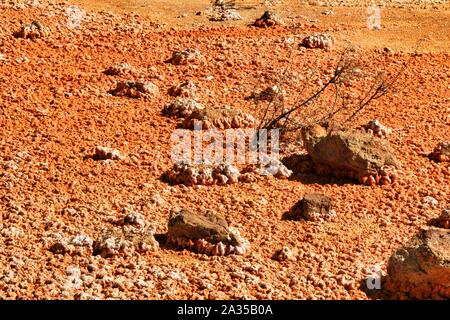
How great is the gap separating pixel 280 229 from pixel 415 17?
8193 mm

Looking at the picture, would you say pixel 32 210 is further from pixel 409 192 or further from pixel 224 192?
pixel 409 192

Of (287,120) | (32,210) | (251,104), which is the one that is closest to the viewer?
(32,210)

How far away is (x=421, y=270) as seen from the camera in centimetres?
565

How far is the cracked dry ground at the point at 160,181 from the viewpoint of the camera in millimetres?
5691

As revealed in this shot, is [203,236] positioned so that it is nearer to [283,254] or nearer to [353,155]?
[283,254]

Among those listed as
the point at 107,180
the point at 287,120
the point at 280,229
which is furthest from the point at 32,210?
the point at 287,120

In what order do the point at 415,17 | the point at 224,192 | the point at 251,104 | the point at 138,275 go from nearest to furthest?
the point at 138,275 → the point at 224,192 → the point at 251,104 → the point at 415,17

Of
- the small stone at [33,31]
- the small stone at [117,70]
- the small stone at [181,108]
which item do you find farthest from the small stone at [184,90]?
the small stone at [33,31]

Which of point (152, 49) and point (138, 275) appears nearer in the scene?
point (138, 275)

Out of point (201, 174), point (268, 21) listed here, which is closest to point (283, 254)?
point (201, 174)

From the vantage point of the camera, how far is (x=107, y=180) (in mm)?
7199

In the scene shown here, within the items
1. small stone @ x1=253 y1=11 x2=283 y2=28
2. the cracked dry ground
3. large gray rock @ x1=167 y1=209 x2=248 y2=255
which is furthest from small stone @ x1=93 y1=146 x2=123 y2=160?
small stone @ x1=253 y1=11 x2=283 y2=28

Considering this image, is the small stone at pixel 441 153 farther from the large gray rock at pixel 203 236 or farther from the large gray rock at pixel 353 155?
the large gray rock at pixel 203 236

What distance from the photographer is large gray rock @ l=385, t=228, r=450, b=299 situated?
5609 mm
